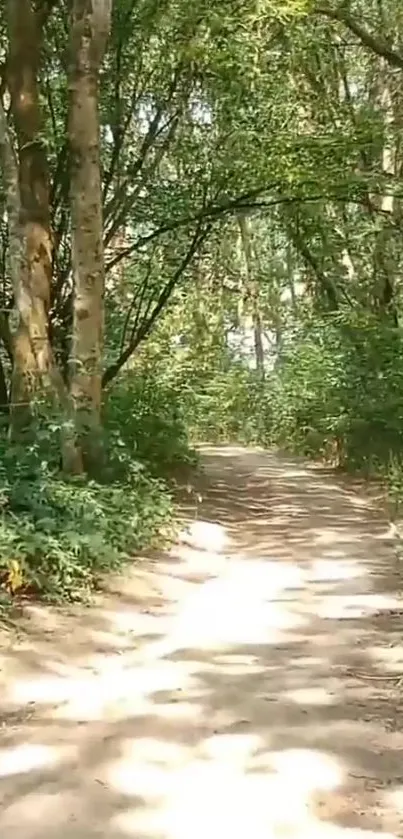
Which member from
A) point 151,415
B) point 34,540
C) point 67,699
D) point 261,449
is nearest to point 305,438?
point 261,449

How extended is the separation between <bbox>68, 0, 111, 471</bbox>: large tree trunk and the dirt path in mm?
2018

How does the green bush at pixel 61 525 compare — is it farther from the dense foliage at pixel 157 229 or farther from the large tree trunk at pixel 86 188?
the large tree trunk at pixel 86 188

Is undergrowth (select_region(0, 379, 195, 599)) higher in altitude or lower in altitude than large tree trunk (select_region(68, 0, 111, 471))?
lower

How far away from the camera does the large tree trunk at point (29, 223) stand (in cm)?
1009

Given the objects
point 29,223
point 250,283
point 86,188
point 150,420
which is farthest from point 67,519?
point 250,283

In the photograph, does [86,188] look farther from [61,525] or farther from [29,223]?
[61,525]

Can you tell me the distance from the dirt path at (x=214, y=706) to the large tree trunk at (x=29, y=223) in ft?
7.96

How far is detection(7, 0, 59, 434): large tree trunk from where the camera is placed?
10086 millimetres

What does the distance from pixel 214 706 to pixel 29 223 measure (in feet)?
21.1

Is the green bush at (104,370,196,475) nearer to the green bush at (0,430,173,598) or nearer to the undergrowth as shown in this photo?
the undergrowth

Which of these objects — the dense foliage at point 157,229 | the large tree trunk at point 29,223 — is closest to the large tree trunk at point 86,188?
the dense foliage at point 157,229

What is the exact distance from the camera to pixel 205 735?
451cm

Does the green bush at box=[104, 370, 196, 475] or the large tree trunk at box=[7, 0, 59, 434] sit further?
the green bush at box=[104, 370, 196, 475]

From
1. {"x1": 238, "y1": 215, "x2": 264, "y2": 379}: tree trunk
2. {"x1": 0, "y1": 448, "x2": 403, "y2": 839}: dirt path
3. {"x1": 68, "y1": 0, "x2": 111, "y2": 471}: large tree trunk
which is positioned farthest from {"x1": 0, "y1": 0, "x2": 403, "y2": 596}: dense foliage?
{"x1": 0, "y1": 448, "x2": 403, "y2": 839}: dirt path
